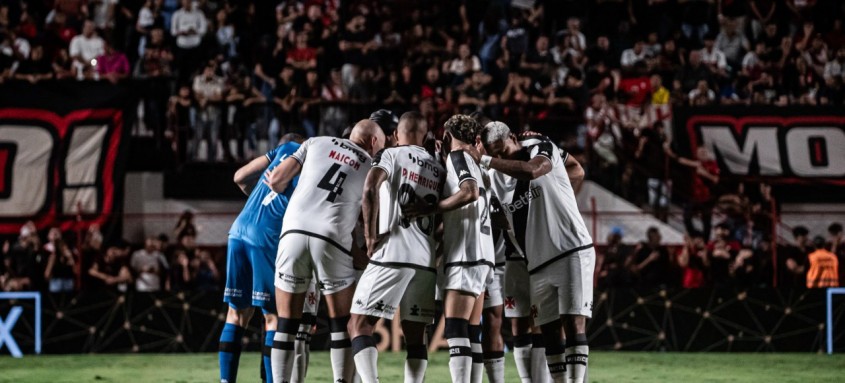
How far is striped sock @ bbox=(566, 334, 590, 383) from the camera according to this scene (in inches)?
365

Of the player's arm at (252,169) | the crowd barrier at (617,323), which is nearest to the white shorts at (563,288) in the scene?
the player's arm at (252,169)

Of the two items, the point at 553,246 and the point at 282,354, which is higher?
the point at 553,246

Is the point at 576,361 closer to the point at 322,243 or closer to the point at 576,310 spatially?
the point at 576,310

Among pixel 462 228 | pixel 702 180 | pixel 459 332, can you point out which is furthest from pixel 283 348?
pixel 702 180

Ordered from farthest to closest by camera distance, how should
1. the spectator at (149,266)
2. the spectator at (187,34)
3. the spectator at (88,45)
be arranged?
the spectator at (187,34), the spectator at (88,45), the spectator at (149,266)

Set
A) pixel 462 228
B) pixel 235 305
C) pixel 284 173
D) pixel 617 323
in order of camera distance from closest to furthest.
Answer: pixel 462 228 < pixel 284 173 < pixel 235 305 < pixel 617 323

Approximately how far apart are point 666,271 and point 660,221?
218 cm

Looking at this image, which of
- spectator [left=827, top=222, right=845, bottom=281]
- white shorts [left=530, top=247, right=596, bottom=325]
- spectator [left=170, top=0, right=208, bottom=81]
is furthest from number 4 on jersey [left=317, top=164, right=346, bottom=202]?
spectator [left=170, top=0, right=208, bottom=81]

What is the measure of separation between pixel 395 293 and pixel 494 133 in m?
1.49

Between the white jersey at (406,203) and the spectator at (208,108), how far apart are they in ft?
38.8

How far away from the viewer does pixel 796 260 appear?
18.5 meters

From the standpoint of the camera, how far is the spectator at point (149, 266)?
59.0 ft

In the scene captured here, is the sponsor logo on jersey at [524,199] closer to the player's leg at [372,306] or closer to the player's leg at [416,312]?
the player's leg at [416,312]

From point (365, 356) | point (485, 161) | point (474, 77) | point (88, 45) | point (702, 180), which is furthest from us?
point (88, 45)
